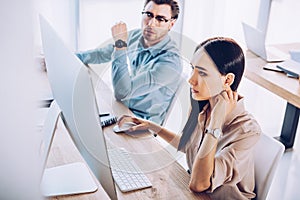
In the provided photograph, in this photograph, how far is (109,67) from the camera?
156 cm

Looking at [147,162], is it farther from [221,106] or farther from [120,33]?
[120,33]

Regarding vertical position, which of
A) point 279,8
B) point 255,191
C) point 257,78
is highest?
point 279,8

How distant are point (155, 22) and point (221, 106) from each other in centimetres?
40

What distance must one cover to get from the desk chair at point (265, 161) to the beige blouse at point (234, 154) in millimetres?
46

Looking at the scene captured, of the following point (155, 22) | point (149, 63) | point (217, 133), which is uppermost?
point (155, 22)

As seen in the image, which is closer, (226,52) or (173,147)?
(226,52)

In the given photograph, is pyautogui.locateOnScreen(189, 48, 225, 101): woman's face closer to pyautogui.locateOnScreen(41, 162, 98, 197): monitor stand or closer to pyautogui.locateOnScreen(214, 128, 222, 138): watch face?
pyautogui.locateOnScreen(214, 128, 222, 138): watch face

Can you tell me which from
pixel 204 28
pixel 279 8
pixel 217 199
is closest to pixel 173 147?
pixel 217 199

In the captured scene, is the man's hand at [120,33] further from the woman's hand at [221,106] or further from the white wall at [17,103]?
the white wall at [17,103]

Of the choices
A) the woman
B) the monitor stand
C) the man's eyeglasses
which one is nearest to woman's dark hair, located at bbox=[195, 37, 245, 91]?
the woman

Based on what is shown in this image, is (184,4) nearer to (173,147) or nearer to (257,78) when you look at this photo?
(257,78)

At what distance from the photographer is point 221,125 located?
1.16 meters

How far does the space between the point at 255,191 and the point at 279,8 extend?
2187 mm

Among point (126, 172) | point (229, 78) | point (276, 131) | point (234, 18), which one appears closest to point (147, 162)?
point (126, 172)
